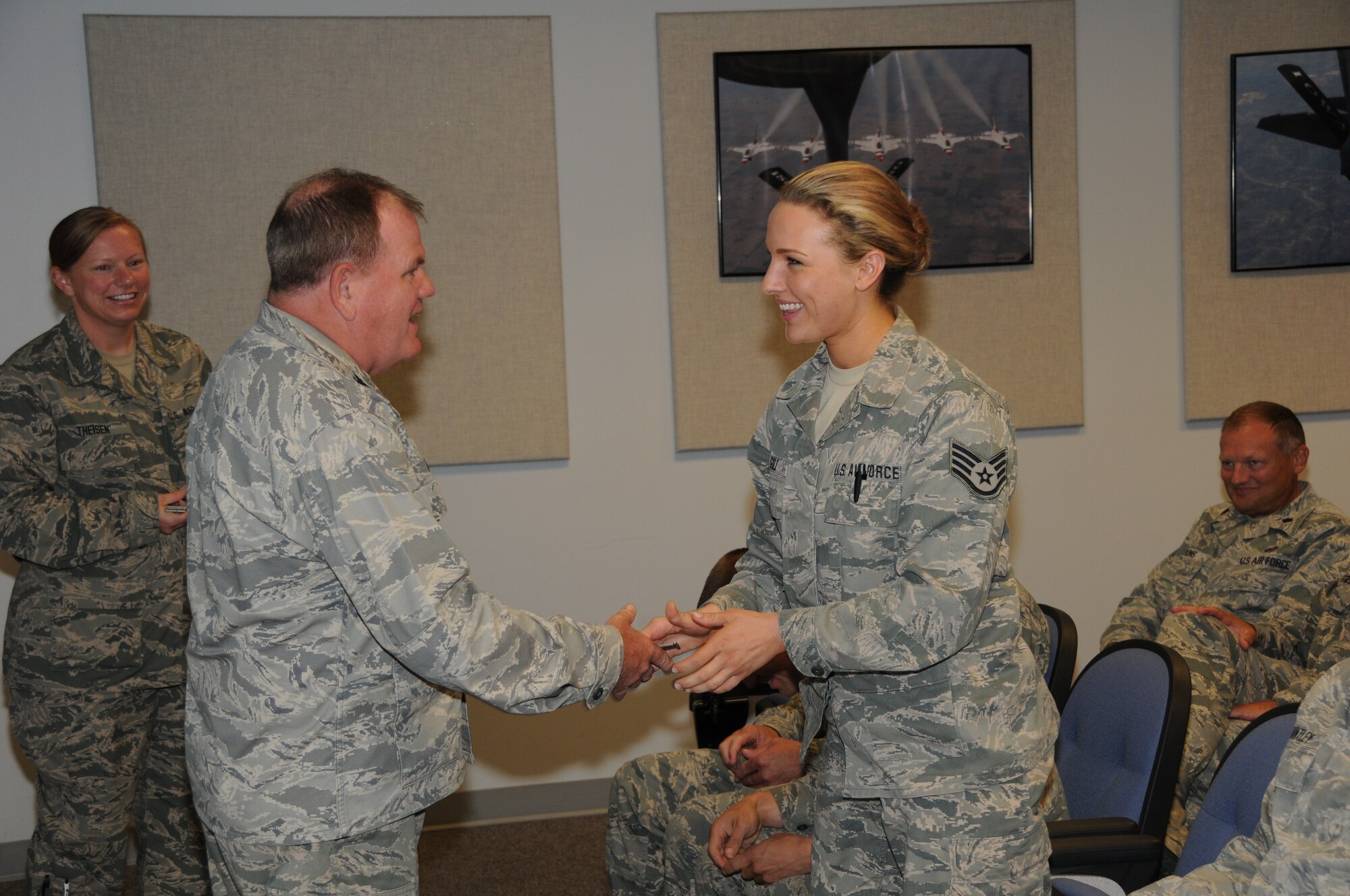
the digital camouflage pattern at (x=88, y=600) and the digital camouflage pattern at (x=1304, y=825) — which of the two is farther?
the digital camouflage pattern at (x=88, y=600)

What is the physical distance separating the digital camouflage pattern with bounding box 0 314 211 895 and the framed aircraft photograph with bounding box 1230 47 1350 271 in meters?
3.88

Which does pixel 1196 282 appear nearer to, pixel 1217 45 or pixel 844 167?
pixel 1217 45

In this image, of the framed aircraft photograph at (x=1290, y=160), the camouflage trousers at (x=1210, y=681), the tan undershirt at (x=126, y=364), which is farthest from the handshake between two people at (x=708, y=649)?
the framed aircraft photograph at (x=1290, y=160)

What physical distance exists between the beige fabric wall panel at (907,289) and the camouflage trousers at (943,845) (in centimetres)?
234

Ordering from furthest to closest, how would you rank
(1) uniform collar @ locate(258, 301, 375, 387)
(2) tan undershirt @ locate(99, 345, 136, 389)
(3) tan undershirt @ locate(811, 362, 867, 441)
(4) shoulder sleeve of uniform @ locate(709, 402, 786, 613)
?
1. (2) tan undershirt @ locate(99, 345, 136, 389)
2. (4) shoulder sleeve of uniform @ locate(709, 402, 786, 613)
3. (3) tan undershirt @ locate(811, 362, 867, 441)
4. (1) uniform collar @ locate(258, 301, 375, 387)

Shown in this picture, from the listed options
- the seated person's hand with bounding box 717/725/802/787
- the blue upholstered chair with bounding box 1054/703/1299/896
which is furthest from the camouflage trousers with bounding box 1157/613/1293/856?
the seated person's hand with bounding box 717/725/802/787

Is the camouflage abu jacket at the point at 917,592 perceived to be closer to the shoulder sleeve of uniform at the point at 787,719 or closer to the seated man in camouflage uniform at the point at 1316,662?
the shoulder sleeve of uniform at the point at 787,719

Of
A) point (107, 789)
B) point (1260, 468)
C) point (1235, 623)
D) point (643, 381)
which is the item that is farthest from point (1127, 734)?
point (107, 789)

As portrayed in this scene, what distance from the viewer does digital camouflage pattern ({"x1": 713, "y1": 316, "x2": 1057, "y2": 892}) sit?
182cm

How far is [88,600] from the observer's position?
3129mm

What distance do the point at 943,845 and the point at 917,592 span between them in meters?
0.42

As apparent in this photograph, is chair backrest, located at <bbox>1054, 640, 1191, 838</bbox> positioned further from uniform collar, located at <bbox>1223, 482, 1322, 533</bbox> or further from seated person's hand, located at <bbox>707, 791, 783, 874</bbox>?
uniform collar, located at <bbox>1223, 482, 1322, 533</bbox>

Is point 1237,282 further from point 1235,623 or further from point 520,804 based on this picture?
point 520,804

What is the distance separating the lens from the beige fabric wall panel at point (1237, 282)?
4.26 m
